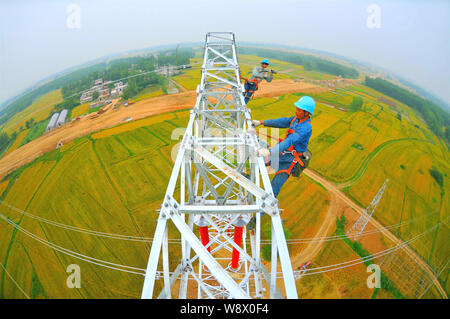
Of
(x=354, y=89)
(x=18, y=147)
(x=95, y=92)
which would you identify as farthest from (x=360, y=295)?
(x=354, y=89)

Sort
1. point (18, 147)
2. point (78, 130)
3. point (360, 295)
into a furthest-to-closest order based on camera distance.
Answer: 1. point (78, 130)
2. point (18, 147)
3. point (360, 295)

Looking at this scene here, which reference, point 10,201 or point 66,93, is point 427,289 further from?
point 66,93

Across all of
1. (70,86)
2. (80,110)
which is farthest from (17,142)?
(70,86)

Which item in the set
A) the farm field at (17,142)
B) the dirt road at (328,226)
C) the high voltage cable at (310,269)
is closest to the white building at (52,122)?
the farm field at (17,142)

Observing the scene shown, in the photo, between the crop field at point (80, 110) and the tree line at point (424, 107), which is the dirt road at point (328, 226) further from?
the crop field at point (80, 110)

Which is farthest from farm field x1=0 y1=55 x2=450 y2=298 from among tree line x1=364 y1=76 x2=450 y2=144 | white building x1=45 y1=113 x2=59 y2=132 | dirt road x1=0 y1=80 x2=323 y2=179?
tree line x1=364 y1=76 x2=450 y2=144

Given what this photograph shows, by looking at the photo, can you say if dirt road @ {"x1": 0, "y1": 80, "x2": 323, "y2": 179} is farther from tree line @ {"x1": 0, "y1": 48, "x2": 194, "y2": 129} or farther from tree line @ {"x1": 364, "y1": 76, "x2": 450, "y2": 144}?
tree line @ {"x1": 364, "y1": 76, "x2": 450, "y2": 144}
